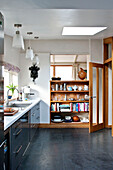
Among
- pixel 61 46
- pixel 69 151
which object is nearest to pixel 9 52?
pixel 61 46

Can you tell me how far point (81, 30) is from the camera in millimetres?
4527

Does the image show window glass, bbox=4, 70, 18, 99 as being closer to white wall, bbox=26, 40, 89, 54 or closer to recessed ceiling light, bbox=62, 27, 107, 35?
white wall, bbox=26, 40, 89, 54

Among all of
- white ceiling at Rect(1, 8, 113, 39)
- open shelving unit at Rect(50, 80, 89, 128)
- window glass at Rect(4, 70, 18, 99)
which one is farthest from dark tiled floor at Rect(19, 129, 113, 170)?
white ceiling at Rect(1, 8, 113, 39)

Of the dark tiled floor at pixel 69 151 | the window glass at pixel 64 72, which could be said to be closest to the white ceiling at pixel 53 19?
the dark tiled floor at pixel 69 151

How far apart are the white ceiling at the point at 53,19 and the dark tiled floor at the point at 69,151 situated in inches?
101

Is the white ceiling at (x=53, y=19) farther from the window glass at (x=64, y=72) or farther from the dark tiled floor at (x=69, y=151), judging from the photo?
the window glass at (x=64, y=72)

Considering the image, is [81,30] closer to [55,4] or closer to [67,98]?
[67,98]

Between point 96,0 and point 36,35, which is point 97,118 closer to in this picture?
point 36,35

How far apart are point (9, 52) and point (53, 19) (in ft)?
5.21

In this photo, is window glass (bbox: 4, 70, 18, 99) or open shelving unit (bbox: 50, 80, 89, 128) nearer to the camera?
window glass (bbox: 4, 70, 18, 99)

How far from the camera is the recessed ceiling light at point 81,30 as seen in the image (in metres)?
4.35

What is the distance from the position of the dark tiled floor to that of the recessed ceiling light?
2630mm

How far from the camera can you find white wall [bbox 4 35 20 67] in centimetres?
449

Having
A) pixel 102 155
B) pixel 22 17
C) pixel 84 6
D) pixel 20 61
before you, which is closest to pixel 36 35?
pixel 20 61
